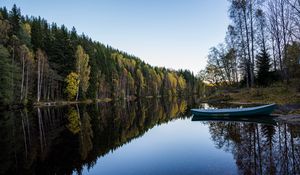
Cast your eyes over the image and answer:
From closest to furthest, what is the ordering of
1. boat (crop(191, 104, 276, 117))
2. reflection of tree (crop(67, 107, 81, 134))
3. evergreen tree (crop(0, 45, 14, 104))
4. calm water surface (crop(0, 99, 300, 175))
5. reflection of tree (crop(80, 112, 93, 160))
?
calm water surface (crop(0, 99, 300, 175)), reflection of tree (crop(80, 112, 93, 160)), reflection of tree (crop(67, 107, 81, 134)), boat (crop(191, 104, 276, 117)), evergreen tree (crop(0, 45, 14, 104))

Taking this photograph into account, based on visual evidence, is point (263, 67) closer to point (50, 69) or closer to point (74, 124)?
point (74, 124)

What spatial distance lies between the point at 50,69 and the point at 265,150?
4556cm

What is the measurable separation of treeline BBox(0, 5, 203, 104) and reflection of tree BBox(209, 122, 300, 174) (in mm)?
31541

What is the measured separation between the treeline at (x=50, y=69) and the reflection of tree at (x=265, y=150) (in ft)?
103

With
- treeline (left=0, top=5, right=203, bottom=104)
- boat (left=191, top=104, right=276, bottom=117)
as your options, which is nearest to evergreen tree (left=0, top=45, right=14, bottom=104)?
treeline (left=0, top=5, right=203, bottom=104)

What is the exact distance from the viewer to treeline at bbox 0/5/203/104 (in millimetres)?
36281

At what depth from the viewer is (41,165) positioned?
368 inches

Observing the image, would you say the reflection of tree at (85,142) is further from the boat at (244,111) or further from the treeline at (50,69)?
the treeline at (50,69)

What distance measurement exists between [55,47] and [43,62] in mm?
11462

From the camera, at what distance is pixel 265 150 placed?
9.51m

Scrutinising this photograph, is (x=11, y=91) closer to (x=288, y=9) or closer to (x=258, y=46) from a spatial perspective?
(x=258, y=46)

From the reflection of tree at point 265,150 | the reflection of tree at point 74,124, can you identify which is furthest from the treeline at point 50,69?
the reflection of tree at point 265,150

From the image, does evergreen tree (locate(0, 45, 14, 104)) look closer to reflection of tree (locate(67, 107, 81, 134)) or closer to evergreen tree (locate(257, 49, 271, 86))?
reflection of tree (locate(67, 107, 81, 134))

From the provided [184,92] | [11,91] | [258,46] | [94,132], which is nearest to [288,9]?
[258,46]
